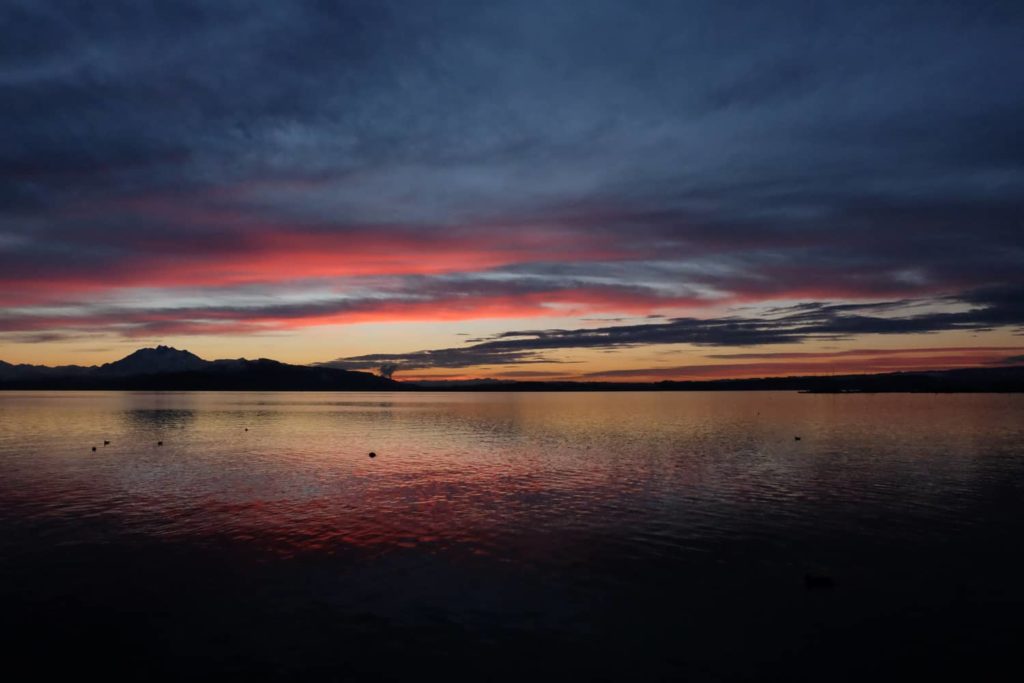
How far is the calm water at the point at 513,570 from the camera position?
21.4m

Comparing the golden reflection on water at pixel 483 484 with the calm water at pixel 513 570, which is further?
the golden reflection on water at pixel 483 484

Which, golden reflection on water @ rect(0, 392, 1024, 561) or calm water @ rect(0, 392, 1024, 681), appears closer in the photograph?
calm water @ rect(0, 392, 1024, 681)

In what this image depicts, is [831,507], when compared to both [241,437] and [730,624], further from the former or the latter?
[241,437]

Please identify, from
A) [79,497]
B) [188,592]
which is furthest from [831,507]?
[79,497]

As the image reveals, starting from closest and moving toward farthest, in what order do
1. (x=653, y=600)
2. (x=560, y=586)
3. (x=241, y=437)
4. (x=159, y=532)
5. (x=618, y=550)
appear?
(x=653, y=600) < (x=560, y=586) < (x=618, y=550) < (x=159, y=532) < (x=241, y=437)

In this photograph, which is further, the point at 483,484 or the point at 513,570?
the point at 483,484

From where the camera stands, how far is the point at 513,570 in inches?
1179

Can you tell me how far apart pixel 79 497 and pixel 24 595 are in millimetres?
24461

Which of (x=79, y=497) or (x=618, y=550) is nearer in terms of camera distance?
(x=618, y=550)

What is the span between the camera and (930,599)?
26484 mm

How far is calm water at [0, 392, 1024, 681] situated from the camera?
70.2ft

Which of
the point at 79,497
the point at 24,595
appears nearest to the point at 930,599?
the point at 24,595

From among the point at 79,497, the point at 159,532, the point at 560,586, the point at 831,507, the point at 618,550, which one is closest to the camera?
the point at 560,586

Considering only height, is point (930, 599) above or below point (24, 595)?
below
